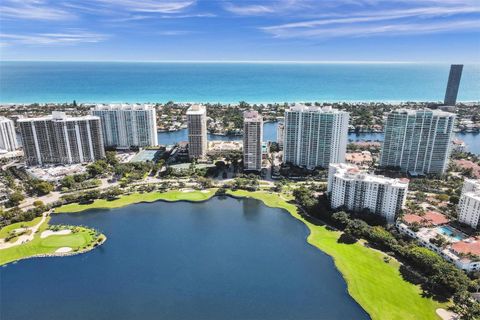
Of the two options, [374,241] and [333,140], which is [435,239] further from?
[333,140]

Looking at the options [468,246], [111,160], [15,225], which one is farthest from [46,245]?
[468,246]

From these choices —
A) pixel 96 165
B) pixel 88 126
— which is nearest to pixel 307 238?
pixel 96 165

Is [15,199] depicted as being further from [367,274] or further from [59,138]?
[367,274]

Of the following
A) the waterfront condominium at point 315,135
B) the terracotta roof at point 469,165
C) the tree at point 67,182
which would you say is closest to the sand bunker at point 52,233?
the tree at point 67,182

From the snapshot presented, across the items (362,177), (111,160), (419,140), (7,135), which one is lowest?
(111,160)

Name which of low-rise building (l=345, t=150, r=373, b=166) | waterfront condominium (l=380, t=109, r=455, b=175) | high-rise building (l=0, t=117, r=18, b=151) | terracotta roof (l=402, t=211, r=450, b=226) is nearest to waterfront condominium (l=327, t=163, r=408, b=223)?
terracotta roof (l=402, t=211, r=450, b=226)

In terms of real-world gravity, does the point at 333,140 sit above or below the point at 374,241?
above
